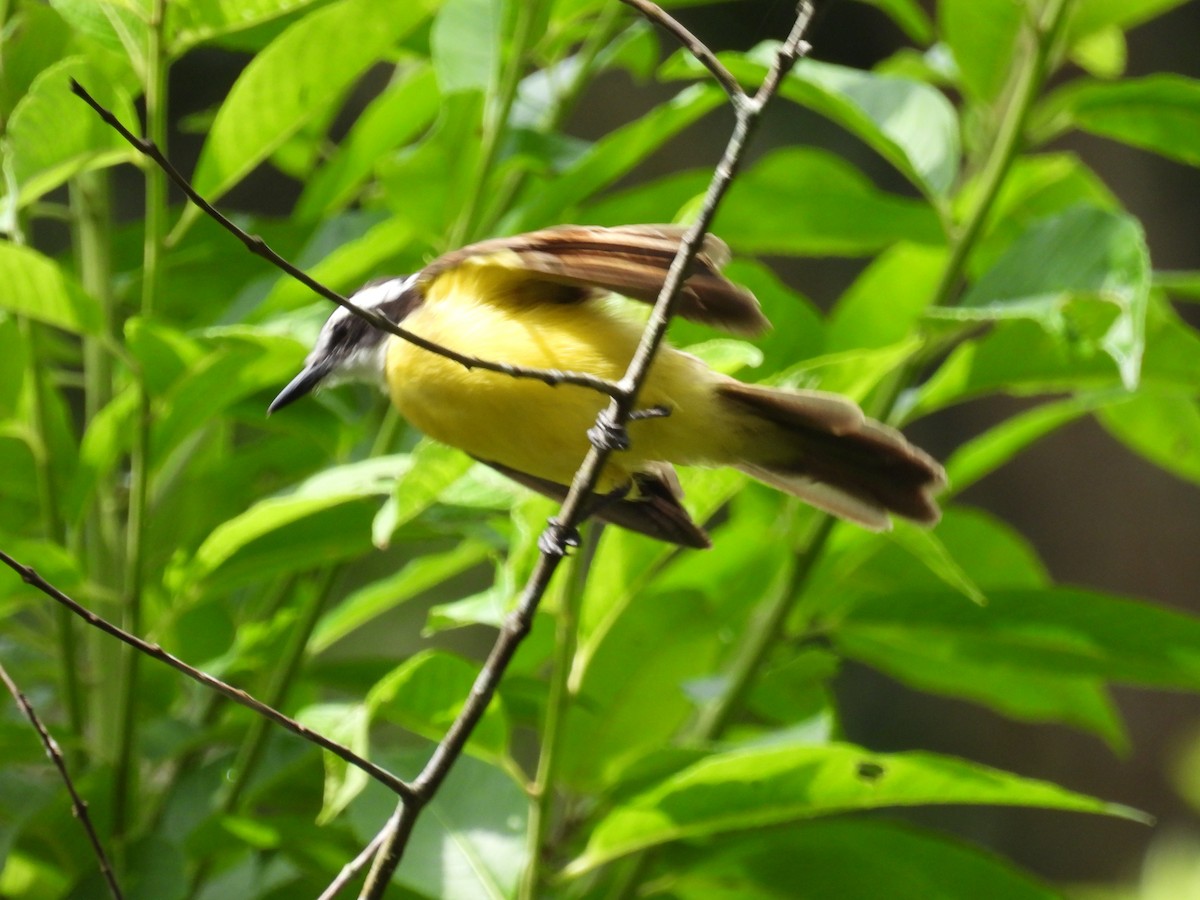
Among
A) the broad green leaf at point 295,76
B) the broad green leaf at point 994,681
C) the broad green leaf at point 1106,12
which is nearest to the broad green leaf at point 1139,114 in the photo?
the broad green leaf at point 1106,12

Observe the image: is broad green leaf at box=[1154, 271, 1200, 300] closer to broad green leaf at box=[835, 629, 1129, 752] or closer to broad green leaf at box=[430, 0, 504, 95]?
broad green leaf at box=[835, 629, 1129, 752]

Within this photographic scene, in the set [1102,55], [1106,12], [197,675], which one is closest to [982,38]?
[1106,12]

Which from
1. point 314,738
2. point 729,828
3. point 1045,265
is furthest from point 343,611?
point 1045,265

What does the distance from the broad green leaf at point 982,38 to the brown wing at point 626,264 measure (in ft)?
2.48

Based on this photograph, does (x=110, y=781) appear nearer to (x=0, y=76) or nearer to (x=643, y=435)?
(x=643, y=435)

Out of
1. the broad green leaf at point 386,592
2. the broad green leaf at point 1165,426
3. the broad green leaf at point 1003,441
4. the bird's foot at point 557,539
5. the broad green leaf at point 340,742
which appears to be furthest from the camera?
the broad green leaf at point 1165,426

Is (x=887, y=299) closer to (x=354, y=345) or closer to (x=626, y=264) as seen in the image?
(x=626, y=264)

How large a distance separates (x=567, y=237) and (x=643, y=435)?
330mm

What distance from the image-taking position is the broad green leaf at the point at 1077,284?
1.61 meters

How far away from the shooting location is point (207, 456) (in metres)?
2.18

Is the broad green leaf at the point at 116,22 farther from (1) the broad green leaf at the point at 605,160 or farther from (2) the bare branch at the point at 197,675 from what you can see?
(2) the bare branch at the point at 197,675

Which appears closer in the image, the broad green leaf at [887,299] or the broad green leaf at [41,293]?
the broad green leaf at [41,293]

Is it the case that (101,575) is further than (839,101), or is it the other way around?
(101,575)

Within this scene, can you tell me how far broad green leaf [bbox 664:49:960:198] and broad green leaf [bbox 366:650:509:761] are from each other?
2.80 ft
